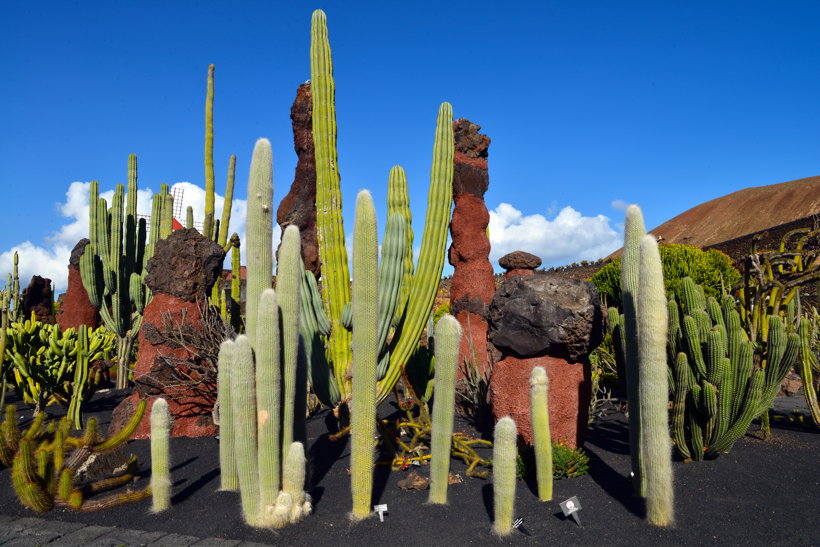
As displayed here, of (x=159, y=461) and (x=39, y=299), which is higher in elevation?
(x=39, y=299)

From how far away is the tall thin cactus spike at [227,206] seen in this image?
33.7 ft

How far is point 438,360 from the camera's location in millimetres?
3641

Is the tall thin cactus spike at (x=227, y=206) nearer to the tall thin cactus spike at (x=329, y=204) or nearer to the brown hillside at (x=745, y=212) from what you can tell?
the tall thin cactus spike at (x=329, y=204)

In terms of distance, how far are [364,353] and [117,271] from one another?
8.11 m

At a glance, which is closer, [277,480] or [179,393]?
[277,480]

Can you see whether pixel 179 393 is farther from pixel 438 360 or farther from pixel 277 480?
pixel 438 360

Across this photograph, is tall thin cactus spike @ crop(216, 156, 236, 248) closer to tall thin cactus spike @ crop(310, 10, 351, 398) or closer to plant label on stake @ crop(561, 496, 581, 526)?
tall thin cactus spike @ crop(310, 10, 351, 398)

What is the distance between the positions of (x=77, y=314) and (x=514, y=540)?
39.3 feet

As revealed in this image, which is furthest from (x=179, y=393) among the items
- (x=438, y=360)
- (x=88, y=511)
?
(x=438, y=360)

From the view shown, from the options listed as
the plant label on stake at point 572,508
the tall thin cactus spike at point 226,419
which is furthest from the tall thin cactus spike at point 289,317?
the plant label on stake at point 572,508

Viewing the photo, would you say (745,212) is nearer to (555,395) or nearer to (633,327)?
(555,395)

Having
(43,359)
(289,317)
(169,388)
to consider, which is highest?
(289,317)

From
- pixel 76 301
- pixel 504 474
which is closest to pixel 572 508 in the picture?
pixel 504 474

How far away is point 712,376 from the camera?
4406mm
